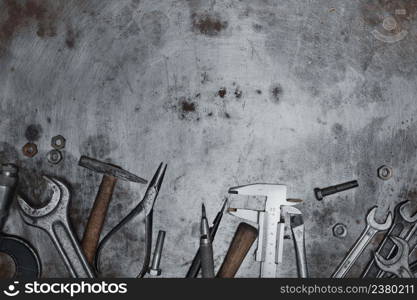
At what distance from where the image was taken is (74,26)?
3.95ft

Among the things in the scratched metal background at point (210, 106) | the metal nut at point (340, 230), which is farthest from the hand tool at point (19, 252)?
the metal nut at point (340, 230)

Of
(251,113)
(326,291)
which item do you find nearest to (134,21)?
(251,113)

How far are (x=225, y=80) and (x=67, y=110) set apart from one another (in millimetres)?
429

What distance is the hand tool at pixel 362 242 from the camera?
120 centimetres

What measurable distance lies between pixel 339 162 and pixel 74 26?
0.80m

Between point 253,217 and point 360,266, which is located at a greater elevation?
point 253,217

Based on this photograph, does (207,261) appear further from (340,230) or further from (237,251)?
(340,230)

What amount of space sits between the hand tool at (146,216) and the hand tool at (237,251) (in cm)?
20

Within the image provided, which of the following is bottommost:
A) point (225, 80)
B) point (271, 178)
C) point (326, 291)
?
point (326, 291)

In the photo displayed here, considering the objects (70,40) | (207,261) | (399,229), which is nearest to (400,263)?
(399,229)

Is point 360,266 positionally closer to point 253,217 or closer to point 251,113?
point 253,217

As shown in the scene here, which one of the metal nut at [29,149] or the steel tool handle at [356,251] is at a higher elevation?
the metal nut at [29,149]

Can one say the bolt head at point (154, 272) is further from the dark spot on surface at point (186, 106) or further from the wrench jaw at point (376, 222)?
the wrench jaw at point (376, 222)

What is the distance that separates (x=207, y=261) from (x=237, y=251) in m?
0.09
